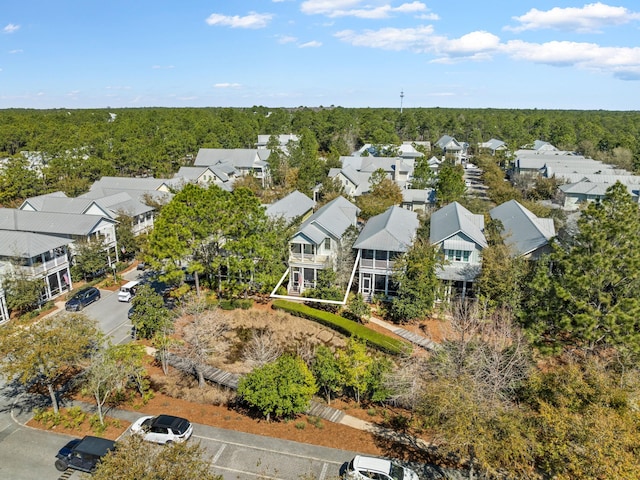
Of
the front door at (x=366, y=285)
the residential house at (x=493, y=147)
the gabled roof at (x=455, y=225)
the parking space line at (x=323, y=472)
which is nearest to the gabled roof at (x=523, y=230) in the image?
the gabled roof at (x=455, y=225)

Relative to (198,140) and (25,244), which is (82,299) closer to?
(25,244)

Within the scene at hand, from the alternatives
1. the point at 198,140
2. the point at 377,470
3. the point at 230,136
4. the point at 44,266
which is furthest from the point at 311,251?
the point at 198,140

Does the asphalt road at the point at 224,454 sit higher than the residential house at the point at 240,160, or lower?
lower

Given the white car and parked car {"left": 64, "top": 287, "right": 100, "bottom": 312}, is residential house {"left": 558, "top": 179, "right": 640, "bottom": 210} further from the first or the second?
parked car {"left": 64, "top": 287, "right": 100, "bottom": 312}

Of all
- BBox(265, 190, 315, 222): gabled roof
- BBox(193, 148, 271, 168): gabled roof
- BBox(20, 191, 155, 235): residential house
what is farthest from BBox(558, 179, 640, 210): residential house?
BBox(20, 191, 155, 235): residential house

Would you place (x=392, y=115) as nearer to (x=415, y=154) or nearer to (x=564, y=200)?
(x=415, y=154)

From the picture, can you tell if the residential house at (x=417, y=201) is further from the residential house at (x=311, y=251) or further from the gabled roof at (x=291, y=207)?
the residential house at (x=311, y=251)

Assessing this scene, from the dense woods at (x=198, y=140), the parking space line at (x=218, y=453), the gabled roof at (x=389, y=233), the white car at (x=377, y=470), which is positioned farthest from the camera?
the dense woods at (x=198, y=140)
